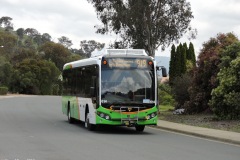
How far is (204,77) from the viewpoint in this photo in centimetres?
3147

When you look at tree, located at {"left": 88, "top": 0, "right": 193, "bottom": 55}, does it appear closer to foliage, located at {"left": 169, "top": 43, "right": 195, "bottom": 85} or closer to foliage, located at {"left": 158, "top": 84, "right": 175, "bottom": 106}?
foliage, located at {"left": 158, "top": 84, "right": 175, "bottom": 106}

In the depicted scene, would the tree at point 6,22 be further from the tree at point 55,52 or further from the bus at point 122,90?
the bus at point 122,90

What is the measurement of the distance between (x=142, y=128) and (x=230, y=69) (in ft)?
26.3

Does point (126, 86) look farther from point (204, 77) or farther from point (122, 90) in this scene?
point (204, 77)

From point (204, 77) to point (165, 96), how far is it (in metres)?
16.1

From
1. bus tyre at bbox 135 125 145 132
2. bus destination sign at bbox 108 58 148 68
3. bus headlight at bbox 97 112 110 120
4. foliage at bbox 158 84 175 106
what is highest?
bus destination sign at bbox 108 58 148 68

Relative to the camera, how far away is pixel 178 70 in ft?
180

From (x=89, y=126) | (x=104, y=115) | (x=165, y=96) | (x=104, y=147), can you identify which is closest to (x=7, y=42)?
(x=165, y=96)

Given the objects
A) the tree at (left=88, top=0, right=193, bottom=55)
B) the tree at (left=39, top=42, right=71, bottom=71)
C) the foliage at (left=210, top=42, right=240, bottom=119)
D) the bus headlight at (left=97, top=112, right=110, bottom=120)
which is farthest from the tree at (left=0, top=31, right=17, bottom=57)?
the bus headlight at (left=97, top=112, right=110, bottom=120)

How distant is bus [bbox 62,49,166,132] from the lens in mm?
18578

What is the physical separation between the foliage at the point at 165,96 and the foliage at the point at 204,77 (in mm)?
13356

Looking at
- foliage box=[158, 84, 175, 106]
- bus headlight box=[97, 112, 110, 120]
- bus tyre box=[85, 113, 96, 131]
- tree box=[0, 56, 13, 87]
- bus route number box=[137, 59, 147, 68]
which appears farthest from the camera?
tree box=[0, 56, 13, 87]

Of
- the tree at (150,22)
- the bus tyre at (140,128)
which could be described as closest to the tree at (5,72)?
the tree at (150,22)

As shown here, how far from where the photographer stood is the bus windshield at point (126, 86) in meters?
18.7
